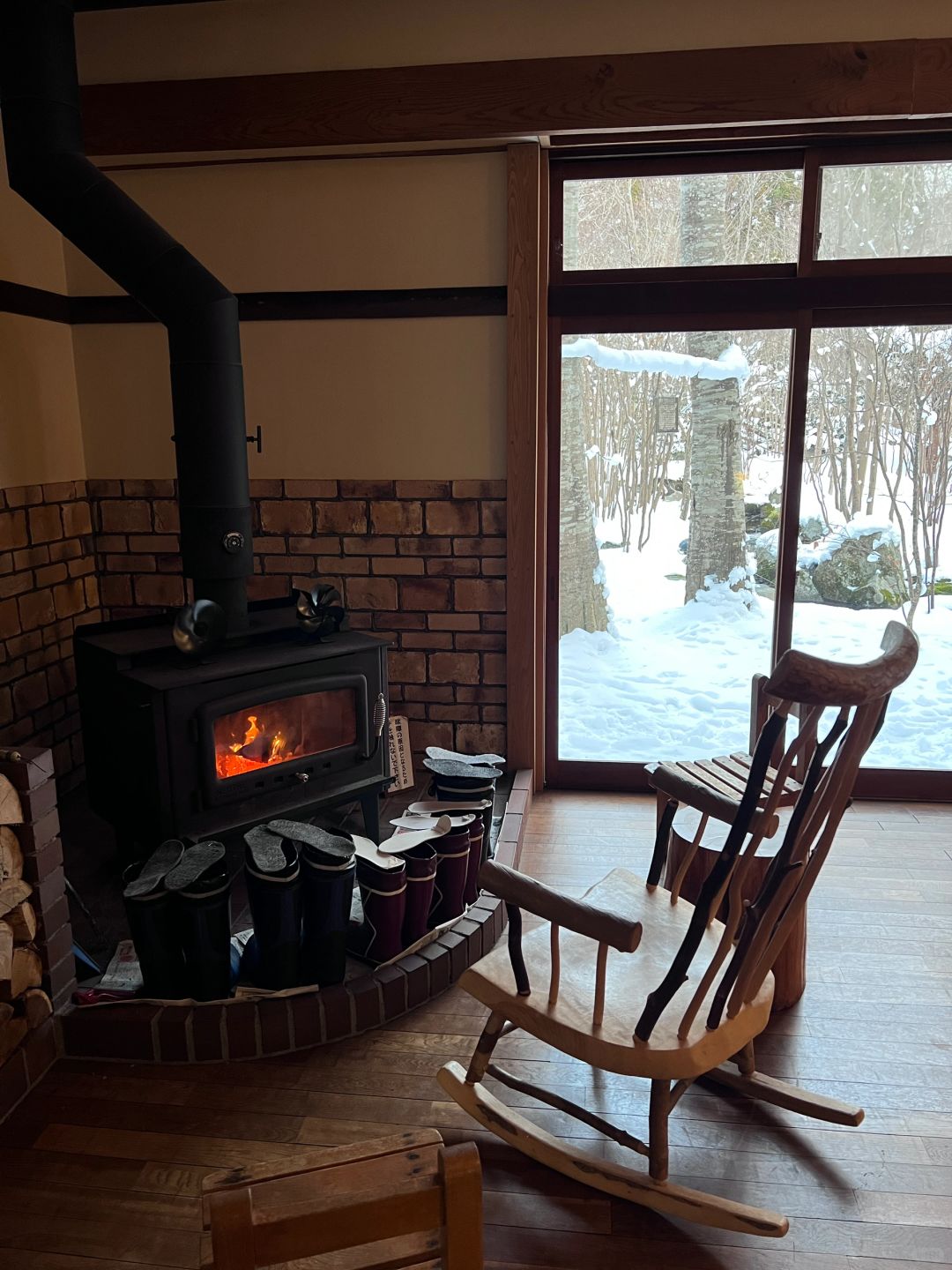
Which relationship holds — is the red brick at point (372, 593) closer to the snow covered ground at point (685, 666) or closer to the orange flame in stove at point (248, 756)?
the snow covered ground at point (685, 666)

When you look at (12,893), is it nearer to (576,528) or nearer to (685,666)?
(576,528)

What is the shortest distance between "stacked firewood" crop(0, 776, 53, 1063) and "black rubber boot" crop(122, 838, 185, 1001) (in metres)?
0.23

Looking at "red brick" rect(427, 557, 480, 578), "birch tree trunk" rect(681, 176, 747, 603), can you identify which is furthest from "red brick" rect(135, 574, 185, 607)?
"birch tree trunk" rect(681, 176, 747, 603)

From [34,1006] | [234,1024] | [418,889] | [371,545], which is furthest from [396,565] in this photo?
[34,1006]

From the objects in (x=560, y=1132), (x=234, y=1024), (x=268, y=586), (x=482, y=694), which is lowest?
(x=560, y=1132)

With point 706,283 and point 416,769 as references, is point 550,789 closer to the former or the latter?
point 416,769

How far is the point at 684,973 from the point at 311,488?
2.65 metres

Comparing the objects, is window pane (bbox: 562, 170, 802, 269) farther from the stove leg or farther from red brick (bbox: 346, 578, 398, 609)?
the stove leg

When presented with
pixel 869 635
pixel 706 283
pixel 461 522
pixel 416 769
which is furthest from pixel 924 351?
pixel 416 769

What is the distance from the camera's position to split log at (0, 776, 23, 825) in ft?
6.84

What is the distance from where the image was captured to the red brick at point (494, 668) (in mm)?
3797

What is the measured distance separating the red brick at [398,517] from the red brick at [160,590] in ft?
2.92

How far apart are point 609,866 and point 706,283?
7.30 ft

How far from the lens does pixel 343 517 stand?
12.3 feet
